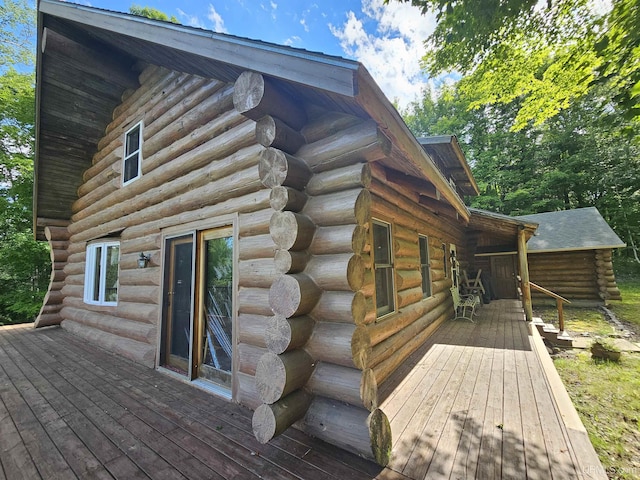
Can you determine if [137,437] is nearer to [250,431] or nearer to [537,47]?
[250,431]

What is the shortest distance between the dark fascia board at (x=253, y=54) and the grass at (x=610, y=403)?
164 inches

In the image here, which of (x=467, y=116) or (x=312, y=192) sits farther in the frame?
(x=467, y=116)

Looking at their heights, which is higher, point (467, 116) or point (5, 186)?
point (467, 116)

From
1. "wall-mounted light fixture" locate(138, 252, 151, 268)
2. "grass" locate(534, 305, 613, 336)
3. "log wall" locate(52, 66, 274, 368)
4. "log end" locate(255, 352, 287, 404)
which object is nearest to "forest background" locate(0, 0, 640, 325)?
"log wall" locate(52, 66, 274, 368)

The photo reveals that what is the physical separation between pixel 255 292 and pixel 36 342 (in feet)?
22.1

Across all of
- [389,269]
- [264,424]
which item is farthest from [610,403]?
[264,424]

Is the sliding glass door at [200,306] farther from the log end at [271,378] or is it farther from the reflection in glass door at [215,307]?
the log end at [271,378]

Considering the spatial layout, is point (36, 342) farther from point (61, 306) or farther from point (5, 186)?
point (5, 186)

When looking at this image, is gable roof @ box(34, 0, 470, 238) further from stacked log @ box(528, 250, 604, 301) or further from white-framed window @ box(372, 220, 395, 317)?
stacked log @ box(528, 250, 604, 301)

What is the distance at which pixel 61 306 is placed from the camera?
305 inches

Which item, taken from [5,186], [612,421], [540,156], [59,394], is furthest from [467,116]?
[5,186]

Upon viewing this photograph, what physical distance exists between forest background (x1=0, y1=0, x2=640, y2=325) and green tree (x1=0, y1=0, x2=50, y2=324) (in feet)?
0.15

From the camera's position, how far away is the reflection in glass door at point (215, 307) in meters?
3.40

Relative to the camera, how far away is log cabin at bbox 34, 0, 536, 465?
2203 mm
